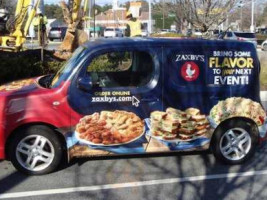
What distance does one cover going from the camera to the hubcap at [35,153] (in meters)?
5.49

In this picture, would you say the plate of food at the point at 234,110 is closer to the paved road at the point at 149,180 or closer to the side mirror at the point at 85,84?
the paved road at the point at 149,180

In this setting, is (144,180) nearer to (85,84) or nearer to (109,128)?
(109,128)

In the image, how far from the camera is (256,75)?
20.1 feet

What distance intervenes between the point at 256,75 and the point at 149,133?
68.5 inches

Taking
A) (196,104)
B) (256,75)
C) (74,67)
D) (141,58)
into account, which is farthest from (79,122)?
(256,75)

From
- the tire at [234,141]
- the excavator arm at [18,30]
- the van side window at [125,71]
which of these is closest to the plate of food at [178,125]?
the tire at [234,141]

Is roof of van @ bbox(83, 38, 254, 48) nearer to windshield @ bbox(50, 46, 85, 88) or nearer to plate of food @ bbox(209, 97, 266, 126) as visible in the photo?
windshield @ bbox(50, 46, 85, 88)

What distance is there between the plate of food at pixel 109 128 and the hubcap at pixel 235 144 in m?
1.25

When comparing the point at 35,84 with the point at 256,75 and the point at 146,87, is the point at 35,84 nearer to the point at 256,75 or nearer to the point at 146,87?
the point at 146,87

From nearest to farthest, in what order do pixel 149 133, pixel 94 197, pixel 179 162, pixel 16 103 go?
pixel 94 197 → pixel 16 103 → pixel 149 133 → pixel 179 162

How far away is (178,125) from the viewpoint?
19.1ft

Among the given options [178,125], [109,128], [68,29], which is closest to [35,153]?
[109,128]

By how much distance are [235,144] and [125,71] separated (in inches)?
73.6

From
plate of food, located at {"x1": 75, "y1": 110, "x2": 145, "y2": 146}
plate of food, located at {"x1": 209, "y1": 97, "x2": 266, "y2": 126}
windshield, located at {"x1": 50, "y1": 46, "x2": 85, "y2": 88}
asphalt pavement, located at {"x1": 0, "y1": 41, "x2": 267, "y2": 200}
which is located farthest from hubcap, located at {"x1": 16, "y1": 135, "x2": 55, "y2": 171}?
plate of food, located at {"x1": 209, "y1": 97, "x2": 266, "y2": 126}
